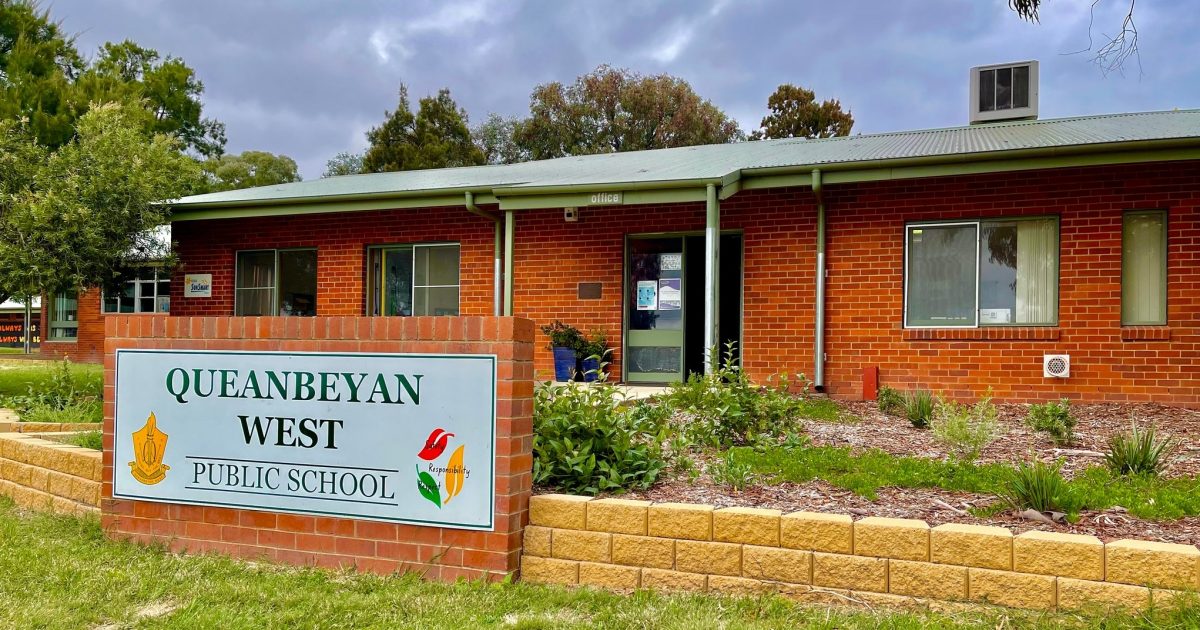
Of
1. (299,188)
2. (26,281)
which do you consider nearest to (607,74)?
(299,188)

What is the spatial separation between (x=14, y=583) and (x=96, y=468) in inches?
51.3

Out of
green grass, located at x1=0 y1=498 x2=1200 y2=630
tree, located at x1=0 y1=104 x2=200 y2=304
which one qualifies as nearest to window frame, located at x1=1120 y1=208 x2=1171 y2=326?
green grass, located at x1=0 y1=498 x2=1200 y2=630

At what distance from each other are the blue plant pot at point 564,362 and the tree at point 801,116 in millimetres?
24948

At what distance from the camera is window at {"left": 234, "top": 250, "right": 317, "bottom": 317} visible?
45.8 feet

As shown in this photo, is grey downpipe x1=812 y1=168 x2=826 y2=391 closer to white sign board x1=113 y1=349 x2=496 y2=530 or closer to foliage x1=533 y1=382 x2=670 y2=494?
foliage x1=533 y1=382 x2=670 y2=494

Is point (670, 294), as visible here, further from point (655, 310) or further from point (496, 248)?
point (496, 248)

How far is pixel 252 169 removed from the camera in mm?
45375

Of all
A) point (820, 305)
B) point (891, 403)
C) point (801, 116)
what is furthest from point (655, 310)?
point (801, 116)

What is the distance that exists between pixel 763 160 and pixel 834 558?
847 centimetres

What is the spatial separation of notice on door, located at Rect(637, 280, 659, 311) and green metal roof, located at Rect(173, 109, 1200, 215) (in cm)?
144

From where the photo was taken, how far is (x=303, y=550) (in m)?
4.50

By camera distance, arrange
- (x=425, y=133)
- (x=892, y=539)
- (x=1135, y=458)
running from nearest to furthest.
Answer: (x=892, y=539) < (x=1135, y=458) < (x=425, y=133)

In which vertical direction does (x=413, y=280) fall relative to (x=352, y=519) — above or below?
above

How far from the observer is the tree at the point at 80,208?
493 inches
